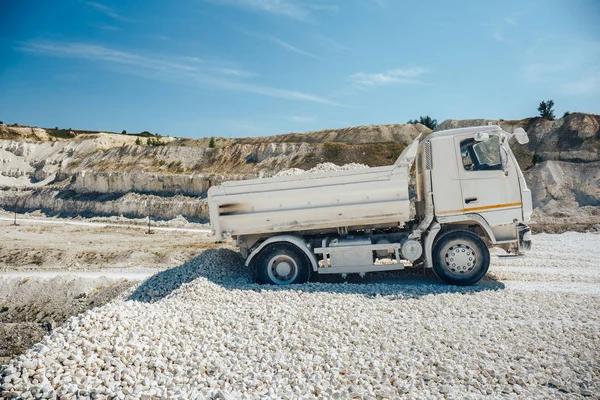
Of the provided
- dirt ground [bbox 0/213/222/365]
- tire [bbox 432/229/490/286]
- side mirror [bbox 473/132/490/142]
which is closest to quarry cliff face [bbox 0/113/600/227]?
dirt ground [bbox 0/213/222/365]

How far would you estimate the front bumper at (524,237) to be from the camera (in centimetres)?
800

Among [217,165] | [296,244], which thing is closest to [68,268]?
[296,244]

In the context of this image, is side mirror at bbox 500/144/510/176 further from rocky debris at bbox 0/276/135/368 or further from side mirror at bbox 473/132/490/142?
rocky debris at bbox 0/276/135/368

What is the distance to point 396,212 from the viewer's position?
324 inches

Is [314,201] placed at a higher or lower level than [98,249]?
higher

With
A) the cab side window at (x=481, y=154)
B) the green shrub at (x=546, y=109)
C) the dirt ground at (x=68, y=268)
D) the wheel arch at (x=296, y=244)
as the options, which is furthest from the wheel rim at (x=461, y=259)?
the green shrub at (x=546, y=109)

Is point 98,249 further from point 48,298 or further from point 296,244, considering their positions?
point 296,244

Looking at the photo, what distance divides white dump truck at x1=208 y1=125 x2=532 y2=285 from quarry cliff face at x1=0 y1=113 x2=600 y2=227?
1555 centimetres

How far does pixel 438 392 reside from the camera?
4.49 metres

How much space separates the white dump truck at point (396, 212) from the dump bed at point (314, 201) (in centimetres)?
2

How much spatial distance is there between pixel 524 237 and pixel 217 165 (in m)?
32.5

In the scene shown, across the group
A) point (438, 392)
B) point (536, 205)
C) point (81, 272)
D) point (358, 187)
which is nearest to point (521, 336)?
point (438, 392)

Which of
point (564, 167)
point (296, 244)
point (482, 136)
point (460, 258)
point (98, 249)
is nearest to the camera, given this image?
point (482, 136)

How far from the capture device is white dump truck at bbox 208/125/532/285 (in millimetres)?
8094
